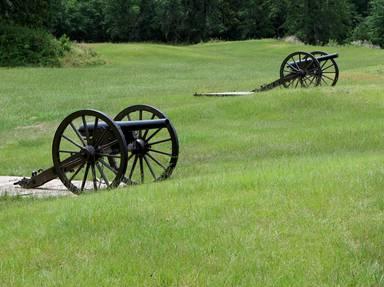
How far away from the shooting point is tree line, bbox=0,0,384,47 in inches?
3152

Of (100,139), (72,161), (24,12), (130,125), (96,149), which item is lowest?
(72,161)

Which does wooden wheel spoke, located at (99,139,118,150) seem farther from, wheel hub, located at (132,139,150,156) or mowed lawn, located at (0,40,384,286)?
Result: wheel hub, located at (132,139,150,156)

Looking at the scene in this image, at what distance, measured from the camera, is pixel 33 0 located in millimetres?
46656

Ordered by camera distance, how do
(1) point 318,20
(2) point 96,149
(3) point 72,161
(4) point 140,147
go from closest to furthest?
(2) point 96,149 < (3) point 72,161 < (4) point 140,147 < (1) point 318,20

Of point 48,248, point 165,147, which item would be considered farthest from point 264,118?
point 48,248

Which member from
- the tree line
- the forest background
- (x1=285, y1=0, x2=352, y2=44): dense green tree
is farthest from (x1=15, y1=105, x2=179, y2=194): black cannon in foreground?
(x1=285, y1=0, x2=352, y2=44): dense green tree

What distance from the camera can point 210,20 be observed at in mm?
86438

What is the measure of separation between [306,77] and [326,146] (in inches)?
377

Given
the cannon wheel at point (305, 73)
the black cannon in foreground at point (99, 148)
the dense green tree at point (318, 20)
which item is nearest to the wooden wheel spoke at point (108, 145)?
the black cannon in foreground at point (99, 148)

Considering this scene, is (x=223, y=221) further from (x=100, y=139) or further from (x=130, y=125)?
(x=130, y=125)

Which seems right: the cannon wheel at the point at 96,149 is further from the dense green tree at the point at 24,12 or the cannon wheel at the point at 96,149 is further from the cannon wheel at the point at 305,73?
the dense green tree at the point at 24,12

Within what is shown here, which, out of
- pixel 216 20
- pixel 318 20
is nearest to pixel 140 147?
pixel 318 20

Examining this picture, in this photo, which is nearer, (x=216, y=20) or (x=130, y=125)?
(x=130, y=125)

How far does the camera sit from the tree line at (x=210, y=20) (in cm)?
8006
